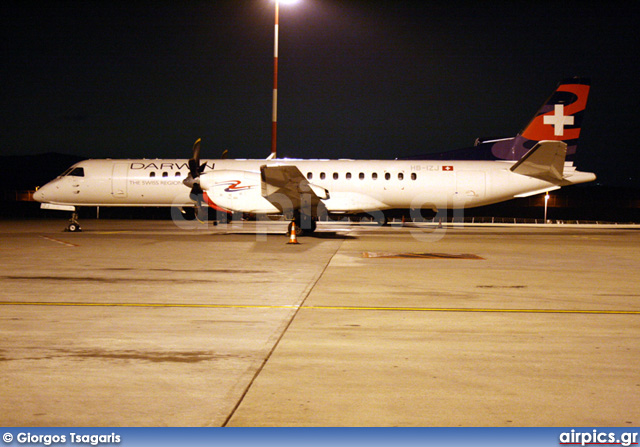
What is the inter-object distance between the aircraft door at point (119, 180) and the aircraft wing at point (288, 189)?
8.20 meters

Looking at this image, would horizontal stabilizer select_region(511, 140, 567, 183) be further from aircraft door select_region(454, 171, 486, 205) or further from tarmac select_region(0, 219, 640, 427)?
tarmac select_region(0, 219, 640, 427)

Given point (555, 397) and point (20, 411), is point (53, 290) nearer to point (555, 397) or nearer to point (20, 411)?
point (20, 411)

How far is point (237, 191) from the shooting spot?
2412 cm

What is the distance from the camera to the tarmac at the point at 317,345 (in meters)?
4.58

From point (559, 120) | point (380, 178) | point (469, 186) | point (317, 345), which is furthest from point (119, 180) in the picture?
Answer: point (317, 345)

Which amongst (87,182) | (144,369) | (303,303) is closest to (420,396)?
(144,369)

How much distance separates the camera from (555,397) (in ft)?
16.1

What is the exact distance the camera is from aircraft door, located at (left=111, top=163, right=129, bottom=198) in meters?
28.3

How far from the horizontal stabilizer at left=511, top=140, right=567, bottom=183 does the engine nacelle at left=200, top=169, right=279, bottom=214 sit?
39.6ft

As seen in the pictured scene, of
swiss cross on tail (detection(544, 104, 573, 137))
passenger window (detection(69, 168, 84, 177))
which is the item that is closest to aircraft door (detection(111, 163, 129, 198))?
passenger window (detection(69, 168, 84, 177))

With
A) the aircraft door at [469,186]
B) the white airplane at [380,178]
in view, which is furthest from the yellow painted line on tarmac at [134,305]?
the aircraft door at [469,186]

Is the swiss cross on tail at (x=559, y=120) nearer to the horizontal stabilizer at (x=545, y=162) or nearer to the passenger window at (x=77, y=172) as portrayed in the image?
the horizontal stabilizer at (x=545, y=162)

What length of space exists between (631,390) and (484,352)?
64.4 inches

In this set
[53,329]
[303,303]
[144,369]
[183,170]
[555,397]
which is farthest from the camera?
[183,170]
